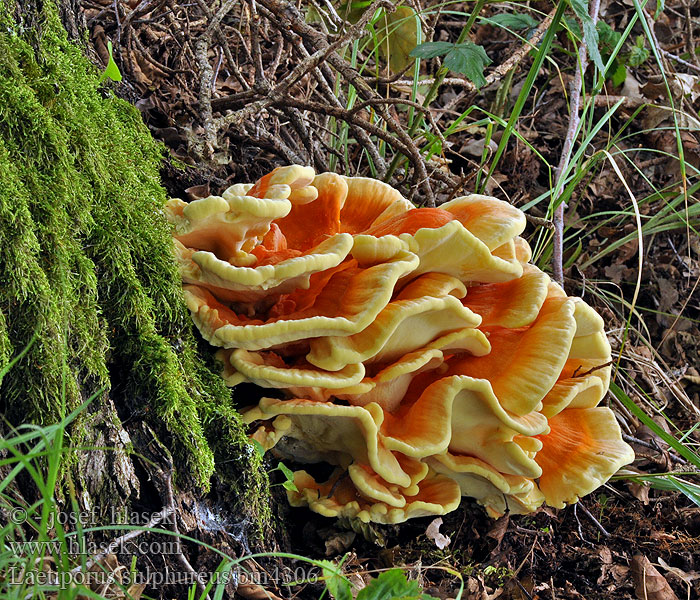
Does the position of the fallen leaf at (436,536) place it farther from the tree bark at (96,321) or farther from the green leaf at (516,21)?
the green leaf at (516,21)

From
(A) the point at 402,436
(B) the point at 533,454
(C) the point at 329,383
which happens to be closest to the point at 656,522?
(B) the point at 533,454

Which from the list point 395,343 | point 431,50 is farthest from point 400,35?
point 395,343

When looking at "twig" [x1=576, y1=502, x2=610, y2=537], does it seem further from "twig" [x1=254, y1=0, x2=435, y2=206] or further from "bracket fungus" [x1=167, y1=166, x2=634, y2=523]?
"twig" [x1=254, y1=0, x2=435, y2=206]

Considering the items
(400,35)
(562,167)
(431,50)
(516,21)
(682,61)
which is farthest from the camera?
(682,61)

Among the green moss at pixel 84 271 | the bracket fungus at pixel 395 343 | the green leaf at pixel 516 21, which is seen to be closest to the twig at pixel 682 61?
the green leaf at pixel 516 21

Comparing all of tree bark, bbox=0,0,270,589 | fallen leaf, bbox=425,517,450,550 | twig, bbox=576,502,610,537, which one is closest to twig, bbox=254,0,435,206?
tree bark, bbox=0,0,270,589

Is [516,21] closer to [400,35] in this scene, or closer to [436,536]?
[400,35]
